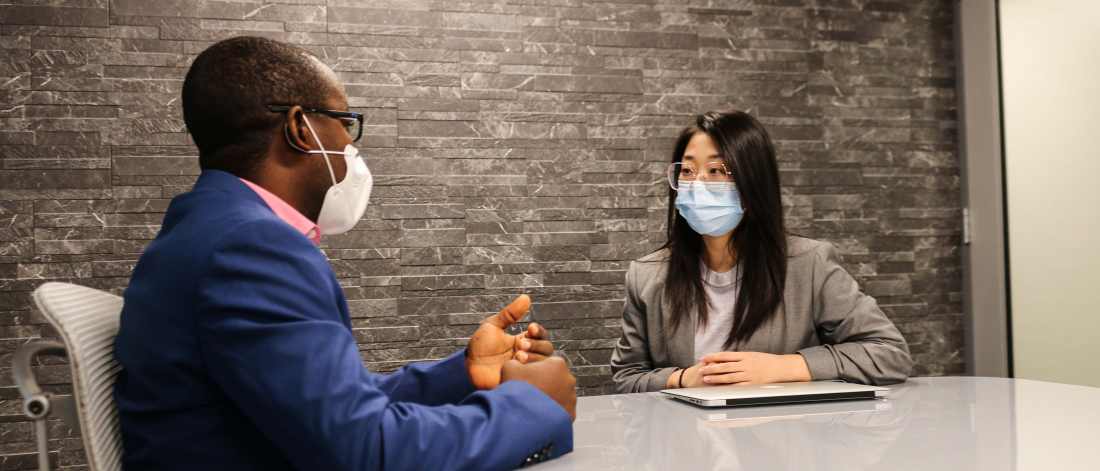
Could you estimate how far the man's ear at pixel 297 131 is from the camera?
2.84ft

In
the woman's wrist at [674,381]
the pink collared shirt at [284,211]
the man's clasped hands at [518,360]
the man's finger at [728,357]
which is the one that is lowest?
the woman's wrist at [674,381]

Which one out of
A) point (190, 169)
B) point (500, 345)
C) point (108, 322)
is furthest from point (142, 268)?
point (190, 169)

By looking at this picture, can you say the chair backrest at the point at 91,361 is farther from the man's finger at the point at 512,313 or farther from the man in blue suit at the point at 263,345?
the man's finger at the point at 512,313

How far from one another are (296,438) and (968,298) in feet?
8.89

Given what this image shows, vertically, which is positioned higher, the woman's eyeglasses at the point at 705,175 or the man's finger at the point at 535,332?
the woman's eyeglasses at the point at 705,175

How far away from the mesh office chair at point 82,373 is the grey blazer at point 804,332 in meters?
1.02

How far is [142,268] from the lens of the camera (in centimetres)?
74

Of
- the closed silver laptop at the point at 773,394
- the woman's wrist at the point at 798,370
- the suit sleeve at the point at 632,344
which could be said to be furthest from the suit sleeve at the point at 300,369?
the suit sleeve at the point at 632,344

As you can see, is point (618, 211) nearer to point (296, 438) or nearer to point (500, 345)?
point (500, 345)

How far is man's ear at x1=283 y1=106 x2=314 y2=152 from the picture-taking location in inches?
34.1

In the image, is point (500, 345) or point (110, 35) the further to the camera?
point (110, 35)

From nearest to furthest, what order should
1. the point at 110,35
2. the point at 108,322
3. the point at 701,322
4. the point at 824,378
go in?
the point at 108,322 → the point at 824,378 → the point at 701,322 → the point at 110,35

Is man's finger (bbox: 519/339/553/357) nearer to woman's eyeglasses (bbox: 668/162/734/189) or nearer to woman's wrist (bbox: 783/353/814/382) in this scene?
woman's wrist (bbox: 783/353/814/382)

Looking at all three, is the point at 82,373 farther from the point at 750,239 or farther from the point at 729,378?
the point at 750,239
